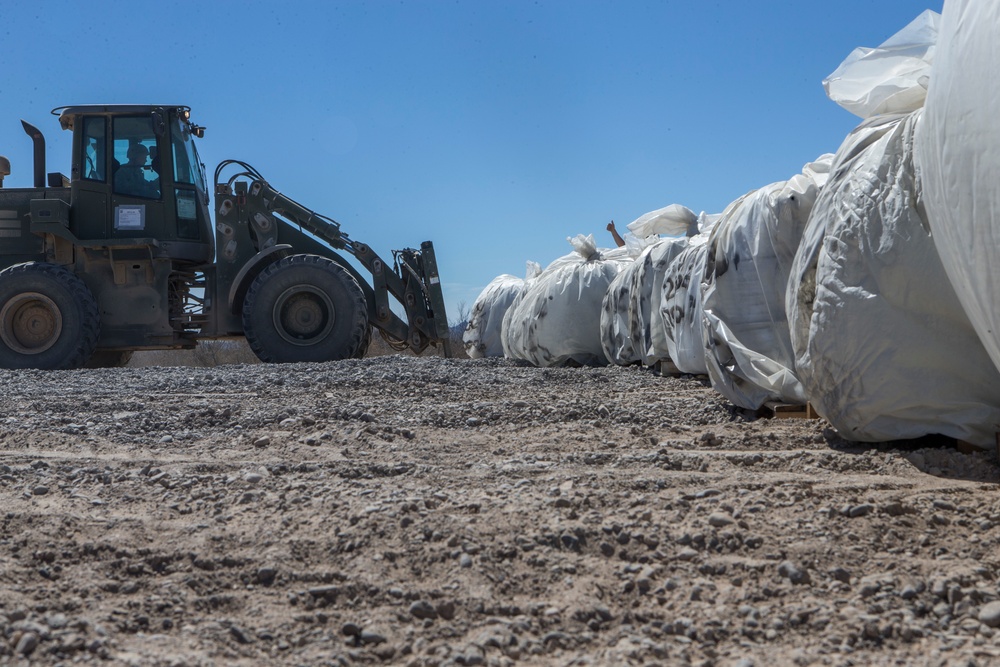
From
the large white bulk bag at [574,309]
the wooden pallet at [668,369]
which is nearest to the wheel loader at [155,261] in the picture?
the large white bulk bag at [574,309]

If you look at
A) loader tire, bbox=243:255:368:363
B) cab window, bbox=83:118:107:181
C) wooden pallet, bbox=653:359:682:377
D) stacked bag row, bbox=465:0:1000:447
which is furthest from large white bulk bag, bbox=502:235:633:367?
cab window, bbox=83:118:107:181

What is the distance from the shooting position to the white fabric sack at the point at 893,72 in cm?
321

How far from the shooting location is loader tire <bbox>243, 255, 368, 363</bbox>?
9.30 metres

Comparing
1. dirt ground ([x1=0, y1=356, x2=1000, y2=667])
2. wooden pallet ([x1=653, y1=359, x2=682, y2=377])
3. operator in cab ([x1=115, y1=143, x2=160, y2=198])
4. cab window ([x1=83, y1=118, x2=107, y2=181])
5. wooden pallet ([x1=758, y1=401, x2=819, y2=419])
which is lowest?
dirt ground ([x1=0, y1=356, x2=1000, y2=667])

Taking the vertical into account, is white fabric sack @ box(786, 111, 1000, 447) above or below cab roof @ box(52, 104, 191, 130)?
below

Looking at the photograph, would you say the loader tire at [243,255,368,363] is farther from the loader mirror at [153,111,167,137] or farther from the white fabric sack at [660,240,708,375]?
the white fabric sack at [660,240,708,375]

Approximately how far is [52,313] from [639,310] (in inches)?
233

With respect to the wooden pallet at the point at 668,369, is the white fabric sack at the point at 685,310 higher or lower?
higher

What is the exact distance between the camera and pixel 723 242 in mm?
4344

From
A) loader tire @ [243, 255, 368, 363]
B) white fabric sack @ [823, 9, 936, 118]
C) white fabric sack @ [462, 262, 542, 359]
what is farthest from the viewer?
white fabric sack @ [462, 262, 542, 359]

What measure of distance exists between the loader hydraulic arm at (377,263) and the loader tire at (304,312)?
0.52 metres

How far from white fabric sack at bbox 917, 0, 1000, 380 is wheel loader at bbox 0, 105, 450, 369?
285 inches

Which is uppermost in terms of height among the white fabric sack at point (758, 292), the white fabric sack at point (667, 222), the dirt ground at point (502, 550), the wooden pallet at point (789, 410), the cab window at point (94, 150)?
the cab window at point (94, 150)

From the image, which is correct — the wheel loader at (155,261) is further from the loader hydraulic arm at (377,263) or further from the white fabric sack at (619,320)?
the white fabric sack at (619,320)
